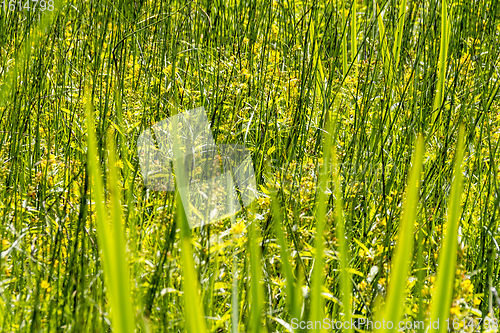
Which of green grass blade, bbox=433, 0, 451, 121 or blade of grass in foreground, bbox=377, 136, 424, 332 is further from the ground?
green grass blade, bbox=433, 0, 451, 121

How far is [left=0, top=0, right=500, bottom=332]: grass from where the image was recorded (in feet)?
1.93

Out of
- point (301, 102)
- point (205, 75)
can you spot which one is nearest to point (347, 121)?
point (301, 102)

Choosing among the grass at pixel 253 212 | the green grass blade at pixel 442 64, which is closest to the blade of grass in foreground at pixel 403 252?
the grass at pixel 253 212

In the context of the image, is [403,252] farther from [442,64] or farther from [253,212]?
[442,64]

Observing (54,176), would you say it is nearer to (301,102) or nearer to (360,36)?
(301,102)

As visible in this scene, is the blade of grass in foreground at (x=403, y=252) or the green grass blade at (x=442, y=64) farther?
the green grass blade at (x=442, y=64)

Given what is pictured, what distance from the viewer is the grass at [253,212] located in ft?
1.93

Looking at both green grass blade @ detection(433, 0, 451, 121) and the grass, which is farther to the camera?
green grass blade @ detection(433, 0, 451, 121)

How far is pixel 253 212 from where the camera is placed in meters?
0.59

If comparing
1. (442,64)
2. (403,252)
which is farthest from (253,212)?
(442,64)

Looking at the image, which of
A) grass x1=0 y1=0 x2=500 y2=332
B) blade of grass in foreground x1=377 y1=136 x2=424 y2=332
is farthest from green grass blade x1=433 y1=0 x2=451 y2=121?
blade of grass in foreground x1=377 y1=136 x2=424 y2=332

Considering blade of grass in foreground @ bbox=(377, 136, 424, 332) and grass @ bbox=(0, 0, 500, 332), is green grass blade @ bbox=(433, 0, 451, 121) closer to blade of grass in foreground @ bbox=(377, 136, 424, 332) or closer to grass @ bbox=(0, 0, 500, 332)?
grass @ bbox=(0, 0, 500, 332)

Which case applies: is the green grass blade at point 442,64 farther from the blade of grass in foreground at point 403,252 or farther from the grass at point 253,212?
the blade of grass in foreground at point 403,252

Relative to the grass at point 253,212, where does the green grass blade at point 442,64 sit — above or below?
above
